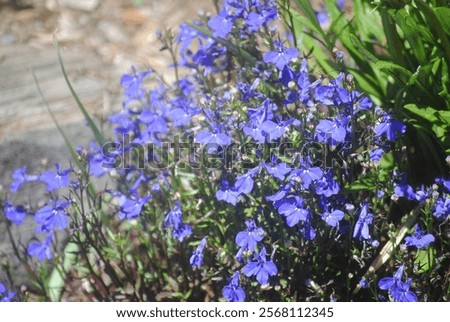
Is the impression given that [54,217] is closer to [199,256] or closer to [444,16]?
[199,256]

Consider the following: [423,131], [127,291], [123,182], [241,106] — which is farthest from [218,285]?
[423,131]

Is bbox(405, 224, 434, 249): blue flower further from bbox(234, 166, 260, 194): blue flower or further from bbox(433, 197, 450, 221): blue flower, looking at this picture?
bbox(234, 166, 260, 194): blue flower


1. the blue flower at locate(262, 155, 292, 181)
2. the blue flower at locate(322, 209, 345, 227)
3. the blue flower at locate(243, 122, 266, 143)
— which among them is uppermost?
the blue flower at locate(243, 122, 266, 143)

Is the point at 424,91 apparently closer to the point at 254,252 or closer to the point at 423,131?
the point at 423,131

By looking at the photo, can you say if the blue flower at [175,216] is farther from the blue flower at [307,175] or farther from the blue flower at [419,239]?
the blue flower at [419,239]

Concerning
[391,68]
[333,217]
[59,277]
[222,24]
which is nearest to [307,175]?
[333,217]

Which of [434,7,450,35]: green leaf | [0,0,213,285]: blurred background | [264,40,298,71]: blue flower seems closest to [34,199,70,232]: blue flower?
[0,0,213,285]: blurred background
